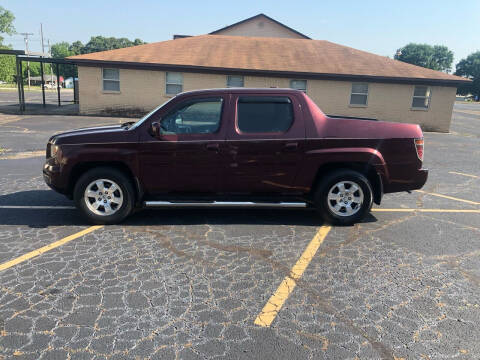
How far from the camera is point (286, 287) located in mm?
3488

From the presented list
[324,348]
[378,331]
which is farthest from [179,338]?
[378,331]

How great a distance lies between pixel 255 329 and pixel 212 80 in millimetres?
18823

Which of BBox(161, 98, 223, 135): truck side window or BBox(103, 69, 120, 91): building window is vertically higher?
BBox(103, 69, 120, 91): building window

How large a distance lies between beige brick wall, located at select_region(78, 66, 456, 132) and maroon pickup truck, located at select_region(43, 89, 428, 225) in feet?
52.0

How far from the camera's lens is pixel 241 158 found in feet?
16.2

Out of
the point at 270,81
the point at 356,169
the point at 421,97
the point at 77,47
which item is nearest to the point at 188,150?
the point at 356,169

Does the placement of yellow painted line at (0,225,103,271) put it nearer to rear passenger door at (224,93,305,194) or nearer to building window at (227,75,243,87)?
rear passenger door at (224,93,305,194)

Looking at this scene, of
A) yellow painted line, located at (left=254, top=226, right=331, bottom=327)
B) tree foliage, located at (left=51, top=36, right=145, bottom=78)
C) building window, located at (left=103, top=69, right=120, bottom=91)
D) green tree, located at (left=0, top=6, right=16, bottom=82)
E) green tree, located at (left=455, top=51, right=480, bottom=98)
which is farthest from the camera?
tree foliage, located at (left=51, top=36, right=145, bottom=78)

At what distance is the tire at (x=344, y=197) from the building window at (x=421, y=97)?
60.4ft

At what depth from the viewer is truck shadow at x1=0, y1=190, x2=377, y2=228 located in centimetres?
517

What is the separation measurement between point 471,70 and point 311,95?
97766mm

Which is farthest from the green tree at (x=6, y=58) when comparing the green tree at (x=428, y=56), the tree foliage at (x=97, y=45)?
the green tree at (x=428, y=56)

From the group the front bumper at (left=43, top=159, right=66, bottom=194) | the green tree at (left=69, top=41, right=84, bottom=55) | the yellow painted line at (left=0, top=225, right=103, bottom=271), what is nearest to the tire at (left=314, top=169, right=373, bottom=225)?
the yellow painted line at (left=0, top=225, right=103, bottom=271)

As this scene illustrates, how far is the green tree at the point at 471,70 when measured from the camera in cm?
8716
